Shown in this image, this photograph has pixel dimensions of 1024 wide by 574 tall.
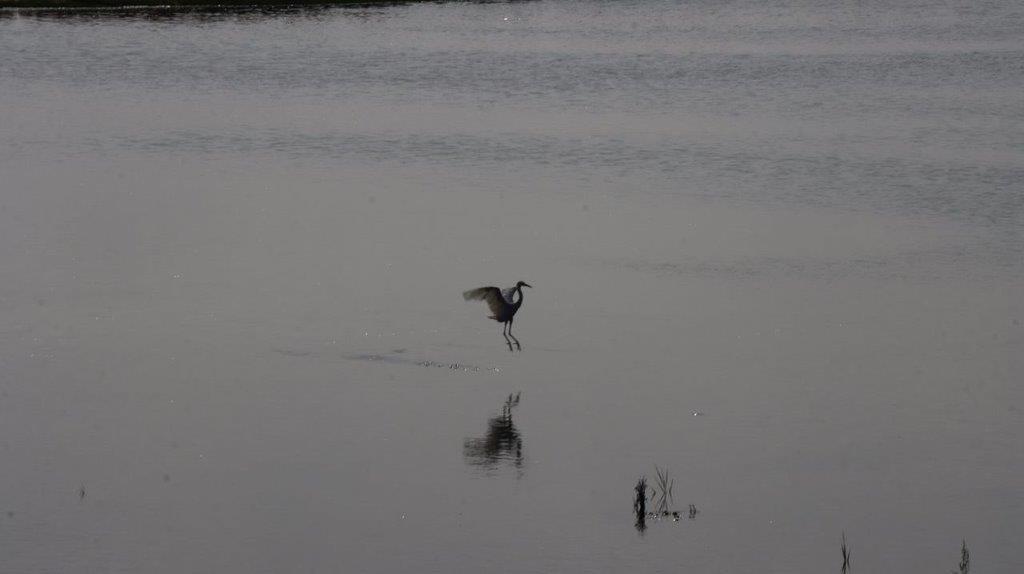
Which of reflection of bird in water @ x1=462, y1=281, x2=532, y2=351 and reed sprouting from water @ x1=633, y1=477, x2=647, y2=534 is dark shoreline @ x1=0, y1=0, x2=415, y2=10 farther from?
reed sprouting from water @ x1=633, y1=477, x2=647, y2=534

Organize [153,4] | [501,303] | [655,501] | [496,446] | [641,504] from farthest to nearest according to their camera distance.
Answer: [153,4] → [501,303] → [496,446] → [655,501] → [641,504]

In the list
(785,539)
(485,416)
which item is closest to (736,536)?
(785,539)

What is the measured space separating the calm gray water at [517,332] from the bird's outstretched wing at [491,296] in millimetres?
271

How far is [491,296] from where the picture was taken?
13.4 metres

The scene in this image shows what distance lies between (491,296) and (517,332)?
0.45 metres

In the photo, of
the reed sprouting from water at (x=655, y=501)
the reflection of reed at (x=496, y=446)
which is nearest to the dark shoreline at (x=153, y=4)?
the reflection of reed at (x=496, y=446)

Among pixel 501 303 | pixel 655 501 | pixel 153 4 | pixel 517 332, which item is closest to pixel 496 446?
pixel 655 501

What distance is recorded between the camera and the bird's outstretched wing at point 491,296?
1330 cm

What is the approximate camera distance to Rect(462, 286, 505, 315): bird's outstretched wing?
13305mm

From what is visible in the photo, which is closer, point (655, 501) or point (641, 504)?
point (641, 504)

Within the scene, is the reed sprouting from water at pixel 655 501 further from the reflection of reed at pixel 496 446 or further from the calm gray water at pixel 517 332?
the reflection of reed at pixel 496 446

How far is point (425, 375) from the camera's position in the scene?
40.6 ft

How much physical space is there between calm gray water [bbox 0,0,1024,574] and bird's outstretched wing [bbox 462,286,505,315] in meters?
0.27

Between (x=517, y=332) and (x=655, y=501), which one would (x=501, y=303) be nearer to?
(x=517, y=332)
